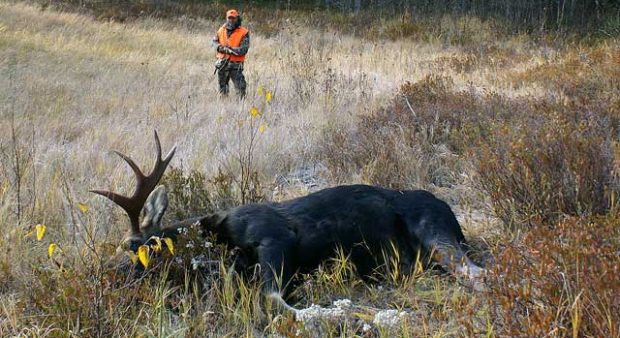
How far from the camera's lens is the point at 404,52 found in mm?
15023

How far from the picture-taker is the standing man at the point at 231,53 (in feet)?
37.7

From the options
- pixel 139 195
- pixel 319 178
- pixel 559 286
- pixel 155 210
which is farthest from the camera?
pixel 319 178

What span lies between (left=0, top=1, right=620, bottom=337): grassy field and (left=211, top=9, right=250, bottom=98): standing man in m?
0.49

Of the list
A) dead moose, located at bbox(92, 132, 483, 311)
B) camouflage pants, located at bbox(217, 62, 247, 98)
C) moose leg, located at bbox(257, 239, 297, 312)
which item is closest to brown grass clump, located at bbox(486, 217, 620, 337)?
dead moose, located at bbox(92, 132, 483, 311)

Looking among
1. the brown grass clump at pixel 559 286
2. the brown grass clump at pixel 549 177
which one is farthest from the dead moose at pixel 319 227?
the brown grass clump at pixel 559 286

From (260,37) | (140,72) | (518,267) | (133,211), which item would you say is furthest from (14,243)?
(260,37)

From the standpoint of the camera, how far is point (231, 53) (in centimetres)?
1174

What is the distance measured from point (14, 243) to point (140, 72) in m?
8.68

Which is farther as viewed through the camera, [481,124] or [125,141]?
[125,141]

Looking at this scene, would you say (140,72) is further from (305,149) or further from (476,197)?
(476,197)

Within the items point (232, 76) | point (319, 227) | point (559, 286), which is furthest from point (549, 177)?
point (232, 76)

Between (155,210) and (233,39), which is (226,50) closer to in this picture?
(233,39)

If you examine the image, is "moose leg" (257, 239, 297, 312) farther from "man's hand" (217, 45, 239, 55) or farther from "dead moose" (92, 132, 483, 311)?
"man's hand" (217, 45, 239, 55)

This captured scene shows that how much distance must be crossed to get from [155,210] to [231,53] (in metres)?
7.49
